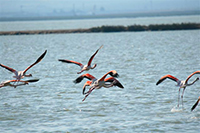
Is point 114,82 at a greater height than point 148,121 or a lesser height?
greater

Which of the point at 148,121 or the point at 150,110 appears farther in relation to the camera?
the point at 150,110

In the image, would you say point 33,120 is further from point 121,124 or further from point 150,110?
point 150,110

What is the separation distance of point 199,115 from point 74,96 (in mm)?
8913

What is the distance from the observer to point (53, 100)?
86.1 ft

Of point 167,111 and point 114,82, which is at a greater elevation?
point 114,82

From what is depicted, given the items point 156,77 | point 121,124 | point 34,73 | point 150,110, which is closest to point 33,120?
point 121,124

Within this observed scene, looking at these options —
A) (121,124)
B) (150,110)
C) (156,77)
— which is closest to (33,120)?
(121,124)

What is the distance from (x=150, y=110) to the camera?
877 inches

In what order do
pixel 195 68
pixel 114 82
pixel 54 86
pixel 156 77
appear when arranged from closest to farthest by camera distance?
pixel 114 82 → pixel 54 86 → pixel 156 77 → pixel 195 68

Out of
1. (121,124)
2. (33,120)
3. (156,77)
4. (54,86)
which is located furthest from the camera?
(156,77)

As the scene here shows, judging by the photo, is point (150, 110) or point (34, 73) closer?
point (150, 110)

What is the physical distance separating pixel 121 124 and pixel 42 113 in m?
4.75

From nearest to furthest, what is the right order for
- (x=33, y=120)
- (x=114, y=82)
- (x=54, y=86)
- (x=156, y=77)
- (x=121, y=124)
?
(x=114, y=82), (x=121, y=124), (x=33, y=120), (x=54, y=86), (x=156, y=77)

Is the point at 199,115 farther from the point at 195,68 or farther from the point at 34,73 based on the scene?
the point at 34,73
